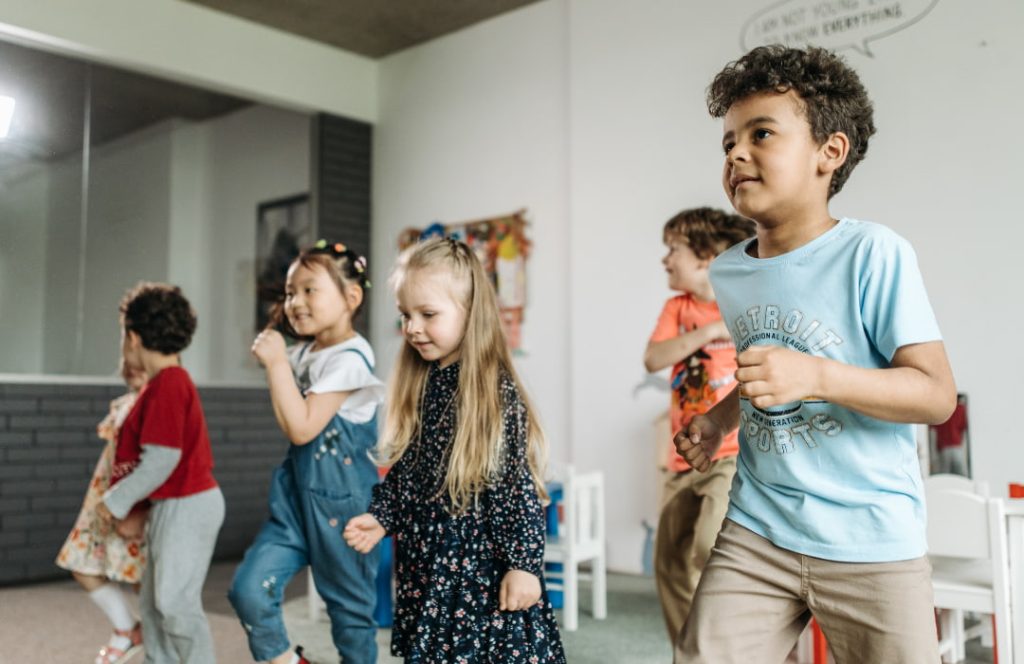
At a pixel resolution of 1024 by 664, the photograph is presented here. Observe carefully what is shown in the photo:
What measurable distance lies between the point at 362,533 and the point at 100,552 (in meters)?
1.20

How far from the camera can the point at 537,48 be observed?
495 centimetres

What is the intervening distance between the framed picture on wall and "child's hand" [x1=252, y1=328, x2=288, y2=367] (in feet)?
10.9

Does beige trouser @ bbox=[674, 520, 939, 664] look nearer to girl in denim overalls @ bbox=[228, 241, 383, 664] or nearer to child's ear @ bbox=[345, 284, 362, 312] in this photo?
girl in denim overalls @ bbox=[228, 241, 383, 664]

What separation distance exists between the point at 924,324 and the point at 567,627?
7.56 feet

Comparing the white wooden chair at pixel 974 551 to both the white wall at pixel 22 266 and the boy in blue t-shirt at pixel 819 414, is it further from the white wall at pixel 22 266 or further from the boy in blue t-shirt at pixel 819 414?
the white wall at pixel 22 266

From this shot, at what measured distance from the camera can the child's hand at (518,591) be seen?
162 centimetres

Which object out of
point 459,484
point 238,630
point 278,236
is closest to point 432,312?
point 459,484

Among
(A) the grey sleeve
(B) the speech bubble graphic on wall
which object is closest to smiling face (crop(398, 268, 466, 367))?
(A) the grey sleeve

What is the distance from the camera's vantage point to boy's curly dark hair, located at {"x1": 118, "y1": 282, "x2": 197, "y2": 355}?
2.45 metres

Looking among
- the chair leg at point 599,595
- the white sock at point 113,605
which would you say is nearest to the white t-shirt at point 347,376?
the white sock at point 113,605

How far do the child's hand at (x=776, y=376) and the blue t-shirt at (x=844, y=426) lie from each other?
0.52 feet

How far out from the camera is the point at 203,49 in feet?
16.4

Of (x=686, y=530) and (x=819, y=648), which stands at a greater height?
(x=686, y=530)

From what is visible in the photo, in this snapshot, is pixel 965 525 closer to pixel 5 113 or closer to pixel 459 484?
pixel 459 484
